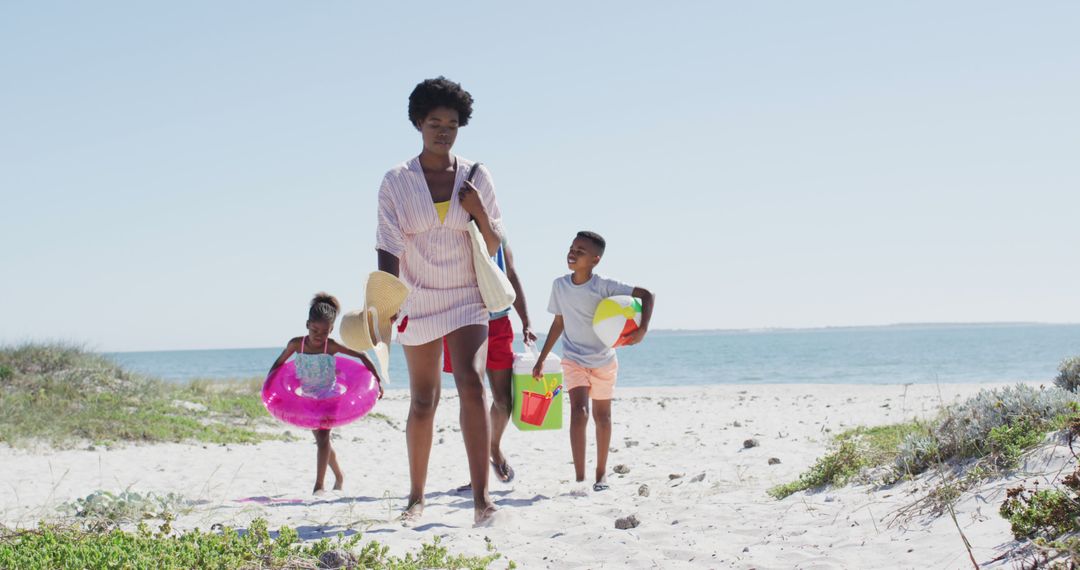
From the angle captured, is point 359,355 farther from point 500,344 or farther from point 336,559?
point 336,559

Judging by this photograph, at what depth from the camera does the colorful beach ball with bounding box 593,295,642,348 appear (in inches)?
245

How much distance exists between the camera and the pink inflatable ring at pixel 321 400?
662 cm

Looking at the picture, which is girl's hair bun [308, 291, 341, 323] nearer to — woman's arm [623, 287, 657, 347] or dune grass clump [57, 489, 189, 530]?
dune grass clump [57, 489, 189, 530]

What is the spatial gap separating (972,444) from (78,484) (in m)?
6.70

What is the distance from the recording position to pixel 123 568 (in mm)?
3205

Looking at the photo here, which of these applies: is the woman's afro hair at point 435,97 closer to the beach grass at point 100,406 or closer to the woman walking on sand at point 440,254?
the woman walking on sand at point 440,254

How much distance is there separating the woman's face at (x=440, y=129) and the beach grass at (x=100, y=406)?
6.58 metres

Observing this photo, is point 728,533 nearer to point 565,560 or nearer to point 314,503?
point 565,560

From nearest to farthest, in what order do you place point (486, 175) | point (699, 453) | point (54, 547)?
point (54, 547) → point (486, 175) → point (699, 453)

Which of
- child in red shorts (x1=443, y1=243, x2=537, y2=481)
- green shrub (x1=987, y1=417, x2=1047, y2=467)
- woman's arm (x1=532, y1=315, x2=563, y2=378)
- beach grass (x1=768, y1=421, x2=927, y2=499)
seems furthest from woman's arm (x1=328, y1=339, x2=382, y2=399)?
green shrub (x1=987, y1=417, x2=1047, y2=467)

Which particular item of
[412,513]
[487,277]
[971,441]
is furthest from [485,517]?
[971,441]

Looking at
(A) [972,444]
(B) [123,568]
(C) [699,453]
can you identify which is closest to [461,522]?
(B) [123,568]

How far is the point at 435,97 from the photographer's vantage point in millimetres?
4504

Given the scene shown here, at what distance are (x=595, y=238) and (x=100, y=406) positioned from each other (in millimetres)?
7559
